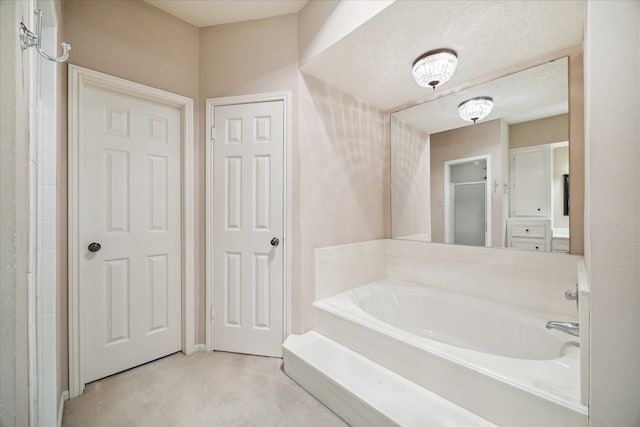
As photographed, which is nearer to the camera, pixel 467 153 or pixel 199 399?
pixel 199 399

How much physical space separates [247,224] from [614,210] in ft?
6.04

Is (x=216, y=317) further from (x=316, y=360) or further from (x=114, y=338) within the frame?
(x=316, y=360)

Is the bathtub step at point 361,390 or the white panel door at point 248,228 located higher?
the white panel door at point 248,228

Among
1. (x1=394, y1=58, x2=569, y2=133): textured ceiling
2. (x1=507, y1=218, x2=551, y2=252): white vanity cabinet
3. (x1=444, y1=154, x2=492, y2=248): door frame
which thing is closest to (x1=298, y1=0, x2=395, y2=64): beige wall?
(x1=394, y1=58, x2=569, y2=133): textured ceiling

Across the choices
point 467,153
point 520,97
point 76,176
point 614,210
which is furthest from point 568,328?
point 76,176

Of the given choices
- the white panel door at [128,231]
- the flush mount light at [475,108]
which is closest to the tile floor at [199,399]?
the white panel door at [128,231]

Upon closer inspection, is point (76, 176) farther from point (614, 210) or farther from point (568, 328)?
point (568, 328)

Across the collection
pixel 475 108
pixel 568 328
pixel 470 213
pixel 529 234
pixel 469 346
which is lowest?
pixel 469 346

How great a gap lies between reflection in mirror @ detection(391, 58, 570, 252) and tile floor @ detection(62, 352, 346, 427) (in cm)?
157

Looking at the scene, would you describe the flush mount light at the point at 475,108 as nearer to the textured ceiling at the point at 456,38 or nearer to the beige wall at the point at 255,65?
the textured ceiling at the point at 456,38

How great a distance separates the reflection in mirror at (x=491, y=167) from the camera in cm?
161

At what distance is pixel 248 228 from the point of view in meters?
1.94

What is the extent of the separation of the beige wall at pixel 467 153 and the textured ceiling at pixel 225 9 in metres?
1.50

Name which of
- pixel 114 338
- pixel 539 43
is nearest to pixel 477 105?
pixel 539 43
